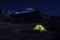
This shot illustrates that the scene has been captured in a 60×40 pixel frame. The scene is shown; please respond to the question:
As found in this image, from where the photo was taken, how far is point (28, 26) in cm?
723

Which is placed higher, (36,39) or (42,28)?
(42,28)

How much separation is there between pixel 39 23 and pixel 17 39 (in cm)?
142

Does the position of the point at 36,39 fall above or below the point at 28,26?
below

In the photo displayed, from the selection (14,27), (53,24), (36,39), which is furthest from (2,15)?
(53,24)

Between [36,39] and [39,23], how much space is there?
108 centimetres

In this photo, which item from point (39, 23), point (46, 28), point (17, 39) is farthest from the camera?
point (46, 28)

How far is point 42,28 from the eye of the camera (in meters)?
6.66

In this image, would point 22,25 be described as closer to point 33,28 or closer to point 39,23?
point 33,28

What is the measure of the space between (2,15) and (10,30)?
145 centimetres

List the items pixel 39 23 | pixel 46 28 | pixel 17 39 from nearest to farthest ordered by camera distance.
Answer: pixel 17 39 < pixel 39 23 < pixel 46 28

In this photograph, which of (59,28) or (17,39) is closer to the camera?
(17,39)

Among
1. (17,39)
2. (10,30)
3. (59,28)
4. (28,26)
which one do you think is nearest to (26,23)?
(28,26)

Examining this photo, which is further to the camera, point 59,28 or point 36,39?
point 59,28

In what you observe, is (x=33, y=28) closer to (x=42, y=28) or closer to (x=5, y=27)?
(x=42, y=28)
